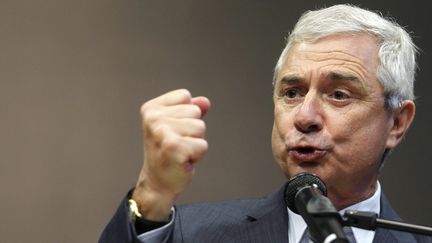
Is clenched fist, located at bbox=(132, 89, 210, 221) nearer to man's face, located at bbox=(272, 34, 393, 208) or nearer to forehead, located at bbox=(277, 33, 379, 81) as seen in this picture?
man's face, located at bbox=(272, 34, 393, 208)

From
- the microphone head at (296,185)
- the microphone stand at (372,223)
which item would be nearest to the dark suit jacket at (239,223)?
the microphone head at (296,185)

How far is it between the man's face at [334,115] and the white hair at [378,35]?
2 centimetres

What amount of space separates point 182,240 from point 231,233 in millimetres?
137

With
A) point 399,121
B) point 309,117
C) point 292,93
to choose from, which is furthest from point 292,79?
point 399,121

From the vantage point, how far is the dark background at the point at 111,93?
104 inches

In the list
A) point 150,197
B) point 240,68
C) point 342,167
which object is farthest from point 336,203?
point 240,68

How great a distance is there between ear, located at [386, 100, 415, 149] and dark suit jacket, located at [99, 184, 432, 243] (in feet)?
0.69

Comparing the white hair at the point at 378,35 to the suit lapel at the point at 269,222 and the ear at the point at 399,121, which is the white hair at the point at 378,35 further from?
the suit lapel at the point at 269,222

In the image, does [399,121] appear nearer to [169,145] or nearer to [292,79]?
[292,79]

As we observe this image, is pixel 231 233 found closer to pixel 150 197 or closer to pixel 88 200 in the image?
pixel 150 197

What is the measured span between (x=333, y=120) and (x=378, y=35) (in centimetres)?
31

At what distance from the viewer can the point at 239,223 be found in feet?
6.17

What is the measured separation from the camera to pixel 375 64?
192cm

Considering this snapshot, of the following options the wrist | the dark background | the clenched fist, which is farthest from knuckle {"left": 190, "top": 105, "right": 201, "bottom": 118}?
the dark background
